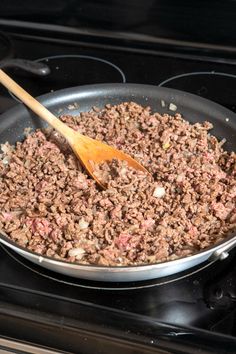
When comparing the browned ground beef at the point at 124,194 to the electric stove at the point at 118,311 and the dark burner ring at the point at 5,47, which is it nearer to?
the electric stove at the point at 118,311

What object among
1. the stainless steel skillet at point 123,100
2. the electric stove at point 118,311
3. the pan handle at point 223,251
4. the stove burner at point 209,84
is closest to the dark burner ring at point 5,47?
the stainless steel skillet at point 123,100

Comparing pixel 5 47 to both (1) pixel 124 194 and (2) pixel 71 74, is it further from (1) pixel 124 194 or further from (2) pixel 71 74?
(1) pixel 124 194

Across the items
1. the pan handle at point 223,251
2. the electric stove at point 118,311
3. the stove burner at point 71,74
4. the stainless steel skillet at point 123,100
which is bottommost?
the electric stove at point 118,311

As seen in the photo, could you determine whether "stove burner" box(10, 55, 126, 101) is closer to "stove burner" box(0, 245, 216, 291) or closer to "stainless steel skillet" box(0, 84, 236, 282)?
"stainless steel skillet" box(0, 84, 236, 282)

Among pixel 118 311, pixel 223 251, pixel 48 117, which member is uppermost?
pixel 48 117

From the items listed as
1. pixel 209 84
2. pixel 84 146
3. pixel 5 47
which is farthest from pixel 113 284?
pixel 5 47
